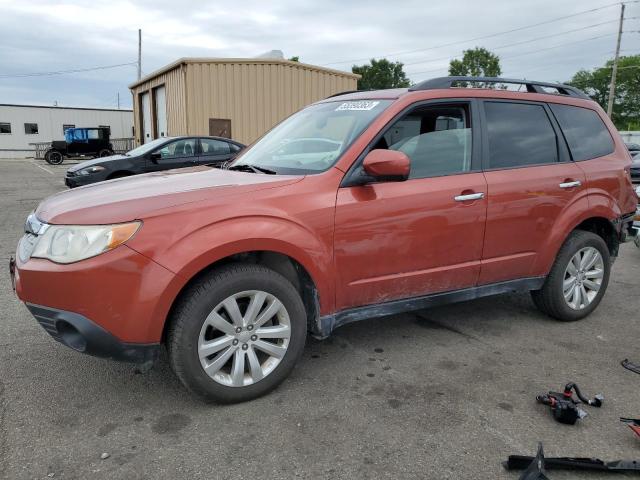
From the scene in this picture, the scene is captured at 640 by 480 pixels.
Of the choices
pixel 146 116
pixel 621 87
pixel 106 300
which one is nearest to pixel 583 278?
pixel 106 300

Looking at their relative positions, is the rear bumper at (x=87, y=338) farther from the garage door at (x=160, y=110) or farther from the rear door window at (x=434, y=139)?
the garage door at (x=160, y=110)

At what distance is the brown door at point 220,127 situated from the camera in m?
16.5

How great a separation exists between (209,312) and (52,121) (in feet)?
138

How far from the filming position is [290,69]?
1723cm

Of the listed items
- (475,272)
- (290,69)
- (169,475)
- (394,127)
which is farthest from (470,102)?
(290,69)

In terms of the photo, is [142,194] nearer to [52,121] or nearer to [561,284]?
[561,284]

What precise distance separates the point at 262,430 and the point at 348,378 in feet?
2.41

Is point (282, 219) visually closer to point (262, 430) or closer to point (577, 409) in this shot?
point (262, 430)

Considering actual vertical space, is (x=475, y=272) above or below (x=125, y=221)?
below

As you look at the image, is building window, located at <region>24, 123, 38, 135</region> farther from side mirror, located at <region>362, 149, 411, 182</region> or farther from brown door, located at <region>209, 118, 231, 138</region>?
side mirror, located at <region>362, 149, 411, 182</region>

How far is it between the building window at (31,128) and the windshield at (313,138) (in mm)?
41336

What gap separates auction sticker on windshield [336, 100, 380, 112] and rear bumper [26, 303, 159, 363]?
2.02 metres

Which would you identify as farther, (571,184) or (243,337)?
(571,184)

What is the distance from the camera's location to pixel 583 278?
4223mm
